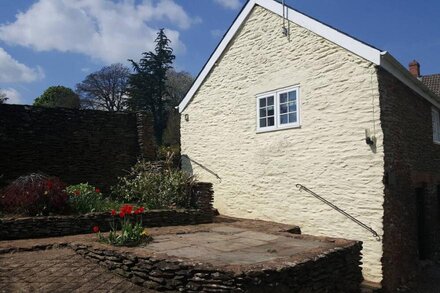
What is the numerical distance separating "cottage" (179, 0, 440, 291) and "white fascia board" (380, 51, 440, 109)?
4 centimetres

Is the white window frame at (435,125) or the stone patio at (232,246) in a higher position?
the white window frame at (435,125)

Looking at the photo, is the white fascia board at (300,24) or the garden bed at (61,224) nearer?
the garden bed at (61,224)

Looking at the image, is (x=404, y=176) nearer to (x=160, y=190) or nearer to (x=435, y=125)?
(x=435, y=125)

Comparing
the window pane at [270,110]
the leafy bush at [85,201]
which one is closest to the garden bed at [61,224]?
the leafy bush at [85,201]

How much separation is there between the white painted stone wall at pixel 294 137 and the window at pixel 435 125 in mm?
5004

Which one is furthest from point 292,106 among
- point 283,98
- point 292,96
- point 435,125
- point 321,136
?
point 435,125

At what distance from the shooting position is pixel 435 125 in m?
12.8

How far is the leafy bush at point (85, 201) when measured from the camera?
894cm

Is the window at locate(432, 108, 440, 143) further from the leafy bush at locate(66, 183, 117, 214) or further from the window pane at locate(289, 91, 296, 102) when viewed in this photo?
the leafy bush at locate(66, 183, 117, 214)

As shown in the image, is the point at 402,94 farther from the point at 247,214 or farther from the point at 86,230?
the point at 86,230

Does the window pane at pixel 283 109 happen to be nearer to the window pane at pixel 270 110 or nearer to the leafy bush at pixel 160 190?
the window pane at pixel 270 110

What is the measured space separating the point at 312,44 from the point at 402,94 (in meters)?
2.71

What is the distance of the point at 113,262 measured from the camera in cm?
588

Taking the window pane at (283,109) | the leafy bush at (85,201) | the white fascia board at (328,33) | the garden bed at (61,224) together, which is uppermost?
the white fascia board at (328,33)
